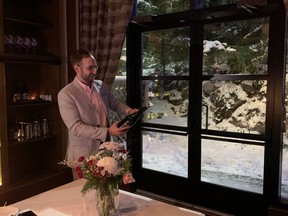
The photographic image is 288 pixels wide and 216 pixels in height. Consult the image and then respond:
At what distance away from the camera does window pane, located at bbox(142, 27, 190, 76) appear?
3004 millimetres

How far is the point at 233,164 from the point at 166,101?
3.12 ft

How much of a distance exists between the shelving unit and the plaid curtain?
315 millimetres

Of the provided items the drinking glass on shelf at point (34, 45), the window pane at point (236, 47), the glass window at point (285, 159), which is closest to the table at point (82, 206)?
the glass window at point (285, 159)

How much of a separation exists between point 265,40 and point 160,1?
1167 mm

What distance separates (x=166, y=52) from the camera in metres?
3.13

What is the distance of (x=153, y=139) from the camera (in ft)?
Answer: 11.0

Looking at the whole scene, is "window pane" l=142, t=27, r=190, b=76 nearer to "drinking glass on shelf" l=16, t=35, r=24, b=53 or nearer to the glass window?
the glass window

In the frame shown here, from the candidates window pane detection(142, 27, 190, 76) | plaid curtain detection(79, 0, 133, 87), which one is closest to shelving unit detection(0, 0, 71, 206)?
plaid curtain detection(79, 0, 133, 87)

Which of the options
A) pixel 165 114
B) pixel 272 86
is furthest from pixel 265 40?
pixel 165 114

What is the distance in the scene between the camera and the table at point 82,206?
149 centimetres

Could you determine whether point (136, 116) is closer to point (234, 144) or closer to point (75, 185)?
point (75, 185)

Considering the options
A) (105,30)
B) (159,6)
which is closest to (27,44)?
(105,30)

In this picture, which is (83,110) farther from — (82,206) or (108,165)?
(108,165)

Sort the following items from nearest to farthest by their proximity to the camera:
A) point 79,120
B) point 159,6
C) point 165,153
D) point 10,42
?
1. point 79,120
2. point 10,42
3. point 159,6
4. point 165,153
